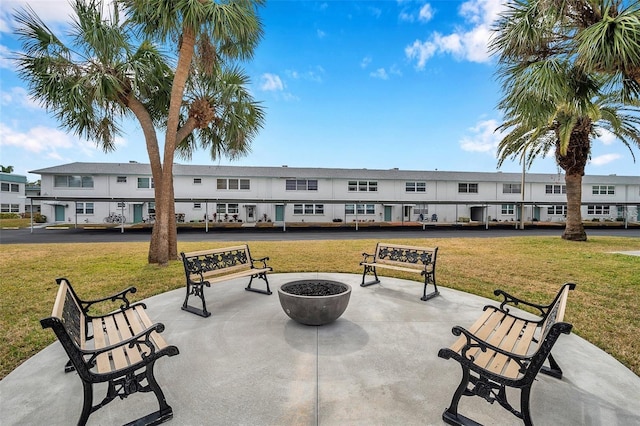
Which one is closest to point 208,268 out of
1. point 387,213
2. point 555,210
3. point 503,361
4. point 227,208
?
point 503,361

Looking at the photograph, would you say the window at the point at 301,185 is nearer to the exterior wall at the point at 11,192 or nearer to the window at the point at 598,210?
the exterior wall at the point at 11,192

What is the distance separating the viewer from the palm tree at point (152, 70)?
24.4ft

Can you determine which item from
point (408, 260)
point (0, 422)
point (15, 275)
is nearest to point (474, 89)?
point (408, 260)

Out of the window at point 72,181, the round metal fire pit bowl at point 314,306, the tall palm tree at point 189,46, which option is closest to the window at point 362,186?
the tall palm tree at point 189,46

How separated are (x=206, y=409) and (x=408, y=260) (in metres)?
4.98

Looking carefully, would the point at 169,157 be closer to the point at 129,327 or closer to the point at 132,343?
the point at 129,327

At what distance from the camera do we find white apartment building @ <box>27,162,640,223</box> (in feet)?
94.6

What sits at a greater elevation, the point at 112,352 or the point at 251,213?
the point at 251,213

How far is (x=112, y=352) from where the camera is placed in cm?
267

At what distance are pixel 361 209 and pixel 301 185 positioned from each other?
23.8 ft

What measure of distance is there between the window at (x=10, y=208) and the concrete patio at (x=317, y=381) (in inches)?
1850

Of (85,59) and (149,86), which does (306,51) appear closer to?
(149,86)

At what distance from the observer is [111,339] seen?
2928 millimetres

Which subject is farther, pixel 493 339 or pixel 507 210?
pixel 507 210
